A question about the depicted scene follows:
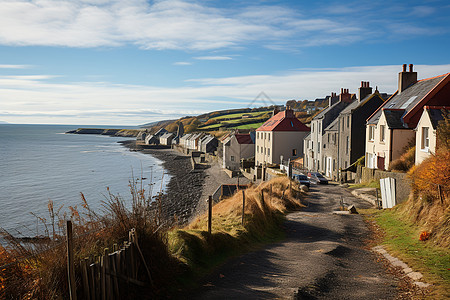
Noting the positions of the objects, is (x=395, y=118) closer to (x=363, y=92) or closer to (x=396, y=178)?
(x=396, y=178)

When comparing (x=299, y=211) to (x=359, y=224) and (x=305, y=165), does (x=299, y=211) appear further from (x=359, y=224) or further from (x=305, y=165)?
(x=305, y=165)

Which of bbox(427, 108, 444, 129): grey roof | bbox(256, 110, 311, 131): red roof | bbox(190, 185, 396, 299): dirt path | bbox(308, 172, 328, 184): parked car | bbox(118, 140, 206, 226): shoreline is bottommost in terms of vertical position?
bbox(118, 140, 206, 226): shoreline

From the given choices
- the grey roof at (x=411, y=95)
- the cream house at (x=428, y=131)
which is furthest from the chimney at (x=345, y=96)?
the cream house at (x=428, y=131)

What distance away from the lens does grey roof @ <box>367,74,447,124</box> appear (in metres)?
31.8

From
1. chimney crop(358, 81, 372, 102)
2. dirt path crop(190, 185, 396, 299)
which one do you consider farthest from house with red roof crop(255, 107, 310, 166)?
dirt path crop(190, 185, 396, 299)

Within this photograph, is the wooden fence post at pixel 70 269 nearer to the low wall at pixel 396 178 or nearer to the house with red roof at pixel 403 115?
the low wall at pixel 396 178

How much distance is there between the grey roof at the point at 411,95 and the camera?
31828mm

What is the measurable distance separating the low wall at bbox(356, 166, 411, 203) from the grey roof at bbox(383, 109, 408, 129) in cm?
409

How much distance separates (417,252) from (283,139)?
50206 mm

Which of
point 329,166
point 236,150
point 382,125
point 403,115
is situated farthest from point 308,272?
point 236,150

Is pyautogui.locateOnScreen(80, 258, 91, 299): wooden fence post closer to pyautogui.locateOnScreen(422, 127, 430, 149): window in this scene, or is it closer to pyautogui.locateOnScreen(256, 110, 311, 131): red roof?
pyautogui.locateOnScreen(422, 127, 430, 149): window

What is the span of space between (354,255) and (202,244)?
17.9 ft

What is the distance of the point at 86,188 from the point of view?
54.6 meters

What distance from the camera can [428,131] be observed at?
81.1 feet
